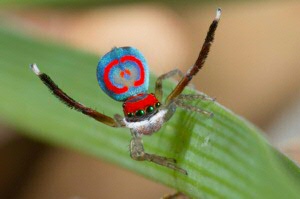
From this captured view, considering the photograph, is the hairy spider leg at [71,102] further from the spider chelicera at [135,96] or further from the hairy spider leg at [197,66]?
the hairy spider leg at [197,66]

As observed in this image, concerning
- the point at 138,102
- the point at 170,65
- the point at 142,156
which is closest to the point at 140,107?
the point at 138,102

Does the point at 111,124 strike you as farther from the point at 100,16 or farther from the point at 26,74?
the point at 100,16

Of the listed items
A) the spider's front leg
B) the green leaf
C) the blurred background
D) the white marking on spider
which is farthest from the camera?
the blurred background

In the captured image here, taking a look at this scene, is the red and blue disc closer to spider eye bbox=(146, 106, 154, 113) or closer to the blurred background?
spider eye bbox=(146, 106, 154, 113)

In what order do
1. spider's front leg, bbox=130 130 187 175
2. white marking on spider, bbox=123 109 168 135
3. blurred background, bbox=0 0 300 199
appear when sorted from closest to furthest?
spider's front leg, bbox=130 130 187 175 → white marking on spider, bbox=123 109 168 135 → blurred background, bbox=0 0 300 199

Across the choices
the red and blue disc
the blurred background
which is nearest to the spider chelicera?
the red and blue disc

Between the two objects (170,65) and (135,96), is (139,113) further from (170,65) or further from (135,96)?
(170,65)

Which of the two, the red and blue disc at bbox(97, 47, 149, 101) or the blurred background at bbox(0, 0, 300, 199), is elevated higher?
the blurred background at bbox(0, 0, 300, 199)

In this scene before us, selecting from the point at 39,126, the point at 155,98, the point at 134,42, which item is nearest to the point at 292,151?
the point at 155,98
